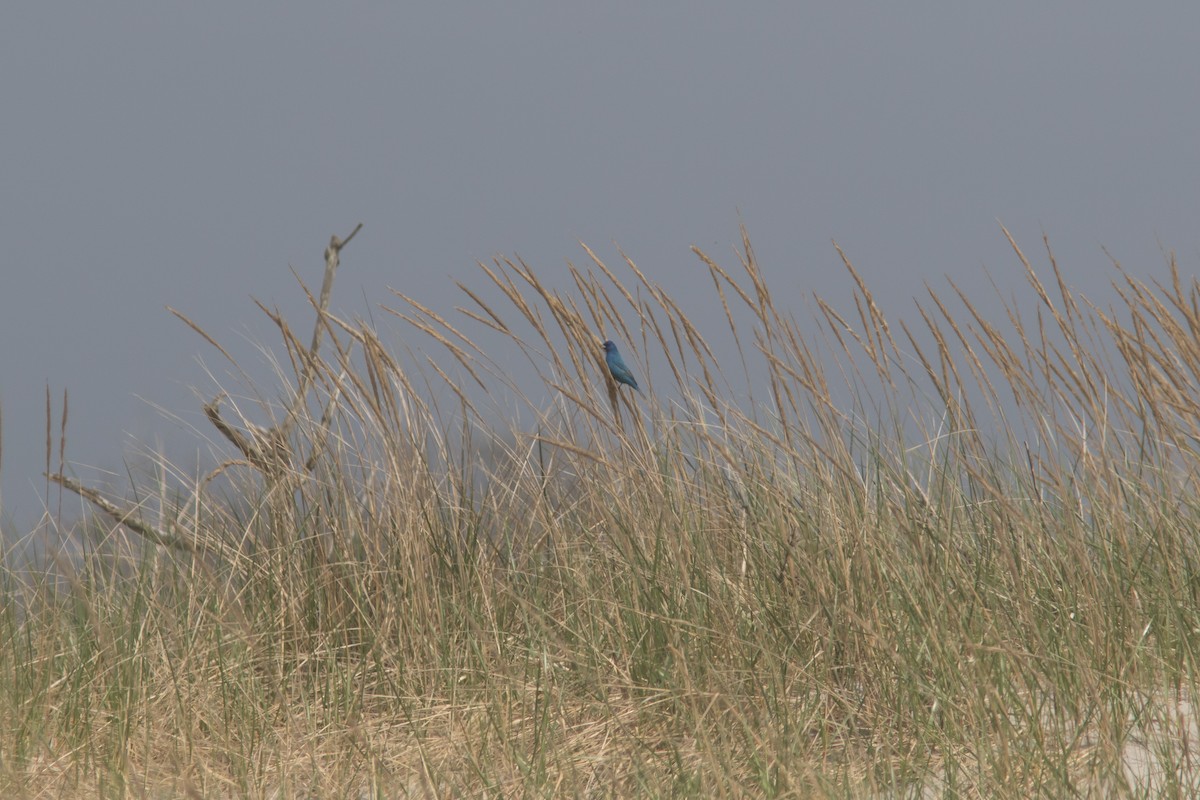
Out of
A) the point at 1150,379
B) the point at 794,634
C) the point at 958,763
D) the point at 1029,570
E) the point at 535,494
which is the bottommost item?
the point at 958,763

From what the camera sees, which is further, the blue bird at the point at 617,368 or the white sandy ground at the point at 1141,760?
the blue bird at the point at 617,368

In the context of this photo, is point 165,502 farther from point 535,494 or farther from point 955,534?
point 955,534

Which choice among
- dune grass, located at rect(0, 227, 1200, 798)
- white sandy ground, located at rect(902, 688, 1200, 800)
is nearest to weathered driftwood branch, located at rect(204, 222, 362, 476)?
dune grass, located at rect(0, 227, 1200, 798)

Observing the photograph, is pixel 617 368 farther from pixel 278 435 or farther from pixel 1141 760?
pixel 1141 760

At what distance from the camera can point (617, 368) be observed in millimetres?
3104

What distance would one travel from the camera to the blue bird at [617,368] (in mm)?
3100

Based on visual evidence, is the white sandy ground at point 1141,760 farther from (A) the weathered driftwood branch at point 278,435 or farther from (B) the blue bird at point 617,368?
(A) the weathered driftwood branch at point 278,435

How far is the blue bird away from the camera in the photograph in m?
3.10

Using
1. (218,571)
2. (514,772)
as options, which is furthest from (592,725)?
(218,571)

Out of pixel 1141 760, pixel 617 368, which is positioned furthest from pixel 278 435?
pixel 1141 760

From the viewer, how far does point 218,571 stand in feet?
10.6

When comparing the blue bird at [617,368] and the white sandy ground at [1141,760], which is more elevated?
the blue bird at [617,368]

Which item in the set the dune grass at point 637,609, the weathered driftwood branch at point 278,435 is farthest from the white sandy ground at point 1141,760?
the weathered driftwood branch at point 278,435

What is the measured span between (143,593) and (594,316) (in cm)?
135
